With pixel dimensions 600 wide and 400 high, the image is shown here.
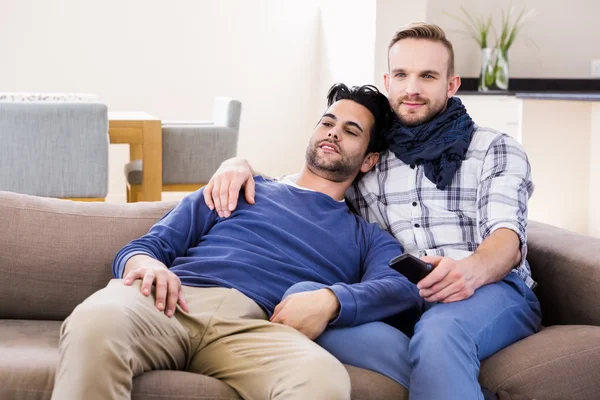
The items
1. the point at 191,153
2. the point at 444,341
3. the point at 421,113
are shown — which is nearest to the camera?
the point at 444,341

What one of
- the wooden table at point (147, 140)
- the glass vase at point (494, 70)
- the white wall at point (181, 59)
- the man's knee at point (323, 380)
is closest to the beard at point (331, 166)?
the man's knee at point (323, 380)

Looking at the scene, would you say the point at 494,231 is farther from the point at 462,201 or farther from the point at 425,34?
the point at 425,34

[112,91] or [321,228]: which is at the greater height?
[112,91]

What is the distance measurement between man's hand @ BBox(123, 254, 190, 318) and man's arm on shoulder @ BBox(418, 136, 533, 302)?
1.77 feet

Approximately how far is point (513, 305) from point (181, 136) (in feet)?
9.69

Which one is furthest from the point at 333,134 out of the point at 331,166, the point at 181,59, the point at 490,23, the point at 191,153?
the point at 181,59

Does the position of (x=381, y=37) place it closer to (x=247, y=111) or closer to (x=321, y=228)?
(x=247, y=111)

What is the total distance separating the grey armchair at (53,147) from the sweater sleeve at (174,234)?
1.92 m

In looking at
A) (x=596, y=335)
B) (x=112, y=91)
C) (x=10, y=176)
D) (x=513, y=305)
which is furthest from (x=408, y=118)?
(x=112, y=91)

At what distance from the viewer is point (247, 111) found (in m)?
7.34

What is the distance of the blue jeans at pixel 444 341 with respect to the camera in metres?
1.74

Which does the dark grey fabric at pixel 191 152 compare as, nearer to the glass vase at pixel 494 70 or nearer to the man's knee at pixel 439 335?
the glass vase at pixel 494 70

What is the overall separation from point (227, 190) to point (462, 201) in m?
0.62

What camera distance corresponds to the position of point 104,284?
2.27 metres
